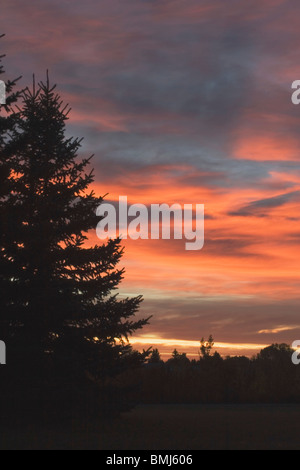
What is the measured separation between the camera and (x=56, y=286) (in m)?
27.7

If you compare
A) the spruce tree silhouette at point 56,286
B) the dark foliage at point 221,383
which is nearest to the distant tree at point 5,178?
the spruce tree silhouette at point 56,286

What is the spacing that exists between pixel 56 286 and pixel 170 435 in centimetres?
750

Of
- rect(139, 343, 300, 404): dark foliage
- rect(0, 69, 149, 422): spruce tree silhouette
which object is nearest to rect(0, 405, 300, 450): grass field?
rect(0, 69, 149, 422): spruce tree silhouette

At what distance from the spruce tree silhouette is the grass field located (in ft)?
5.37

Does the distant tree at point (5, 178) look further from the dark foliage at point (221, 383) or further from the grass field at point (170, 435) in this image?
the dark foliage at point (221, 383)

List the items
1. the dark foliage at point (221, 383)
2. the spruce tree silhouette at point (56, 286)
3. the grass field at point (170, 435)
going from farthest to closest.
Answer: the dark foliage at point (221, 383) → the spruce tree silhouette at point (56, 286) → the grass field at point (170, 435)

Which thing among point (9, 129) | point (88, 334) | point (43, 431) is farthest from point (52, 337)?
point (9, 129)

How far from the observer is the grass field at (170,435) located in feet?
66.1

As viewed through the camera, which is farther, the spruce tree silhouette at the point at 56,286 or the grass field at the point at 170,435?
the spruce tree silhouette at the point at 56,286

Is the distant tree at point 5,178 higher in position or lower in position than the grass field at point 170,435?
higher

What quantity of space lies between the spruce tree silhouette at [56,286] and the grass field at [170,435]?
64.5 inches

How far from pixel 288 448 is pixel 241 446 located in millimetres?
1218

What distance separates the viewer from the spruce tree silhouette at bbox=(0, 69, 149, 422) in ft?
87.9

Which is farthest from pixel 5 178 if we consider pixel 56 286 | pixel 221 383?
pixel 221 383
